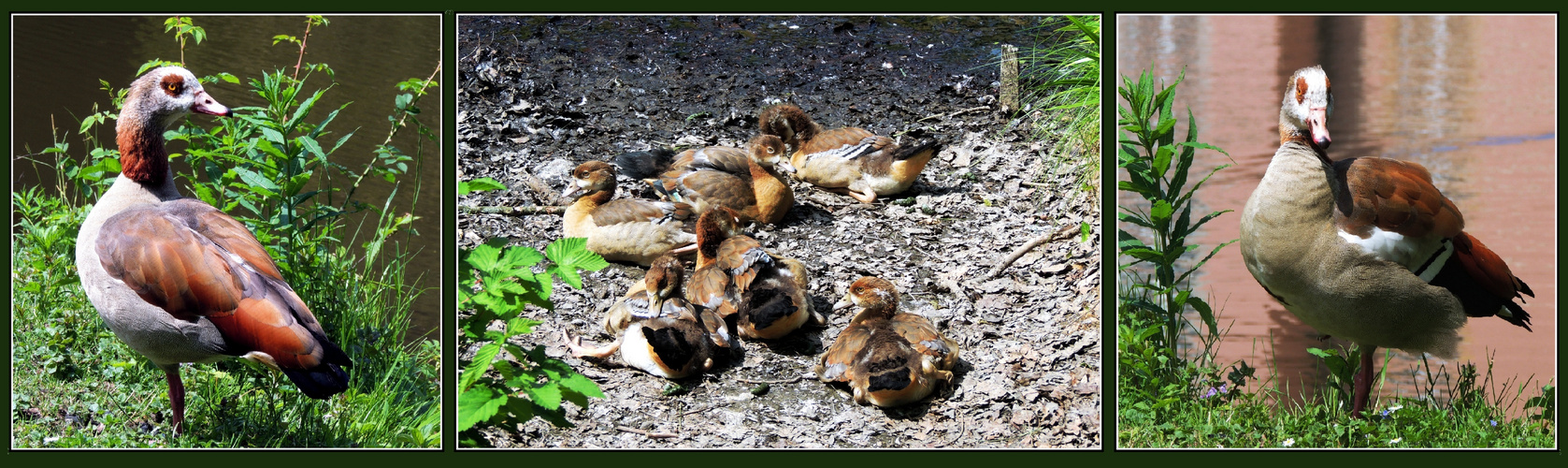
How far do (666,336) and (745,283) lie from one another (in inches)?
21.8

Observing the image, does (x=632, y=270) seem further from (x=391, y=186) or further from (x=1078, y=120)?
(x=1078, y=120)

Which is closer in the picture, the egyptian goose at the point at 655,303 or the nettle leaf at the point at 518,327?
the nettle leaf at the point at 518,327

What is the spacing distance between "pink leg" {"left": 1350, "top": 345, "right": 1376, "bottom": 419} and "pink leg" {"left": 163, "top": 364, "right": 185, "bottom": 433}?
12.9ft

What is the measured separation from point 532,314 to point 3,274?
1.80 meters

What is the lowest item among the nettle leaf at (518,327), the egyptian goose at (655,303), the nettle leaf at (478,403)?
the egyptian goose at (655,303)

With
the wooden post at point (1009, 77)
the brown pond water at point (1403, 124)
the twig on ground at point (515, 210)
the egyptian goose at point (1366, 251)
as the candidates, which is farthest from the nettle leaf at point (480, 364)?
the egyptian goose at point (1366, 251)

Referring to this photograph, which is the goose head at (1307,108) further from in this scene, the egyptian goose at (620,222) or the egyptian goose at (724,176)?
the egyptian goose at (620,222)

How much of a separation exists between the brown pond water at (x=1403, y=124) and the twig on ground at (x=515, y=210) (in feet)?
7.34

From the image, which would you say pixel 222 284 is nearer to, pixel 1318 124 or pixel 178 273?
pixel 178 273

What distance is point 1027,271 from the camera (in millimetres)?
4172

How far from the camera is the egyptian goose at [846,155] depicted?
482 cm

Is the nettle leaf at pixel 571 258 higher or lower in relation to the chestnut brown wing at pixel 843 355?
higher

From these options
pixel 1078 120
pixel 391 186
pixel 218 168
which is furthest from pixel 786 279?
pixel 218 168

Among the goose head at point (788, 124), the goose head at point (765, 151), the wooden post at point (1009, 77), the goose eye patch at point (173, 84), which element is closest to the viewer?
the goose eye patch at point (173, 84)
